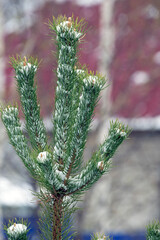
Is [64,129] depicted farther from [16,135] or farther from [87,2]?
[87,2]

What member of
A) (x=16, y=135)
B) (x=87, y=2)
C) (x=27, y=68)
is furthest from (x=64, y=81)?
(x=87, y=2)

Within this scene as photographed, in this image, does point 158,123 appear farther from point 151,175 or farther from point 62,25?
point 62,25

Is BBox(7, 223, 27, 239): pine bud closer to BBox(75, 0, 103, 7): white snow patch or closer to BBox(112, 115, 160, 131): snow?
BBox(112, 115, 160, 131): snow

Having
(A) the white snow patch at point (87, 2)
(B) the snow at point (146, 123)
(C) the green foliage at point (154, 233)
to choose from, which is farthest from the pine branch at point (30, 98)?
(A) the white snow patch at point (87, 2)

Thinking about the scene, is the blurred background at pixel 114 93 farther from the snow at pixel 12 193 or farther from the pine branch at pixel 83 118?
the pine branch at pixel 83 118

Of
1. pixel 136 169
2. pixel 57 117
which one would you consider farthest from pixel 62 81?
pixel 136 169

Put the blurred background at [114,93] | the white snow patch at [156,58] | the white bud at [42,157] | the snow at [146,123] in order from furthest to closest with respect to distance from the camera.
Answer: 1. the white snow patch at [156,58]
2. the snow at [146,123]
3. the blurred background at [114,93]
4. the white bud at [42,157]

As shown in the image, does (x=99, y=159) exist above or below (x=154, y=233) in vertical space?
above
